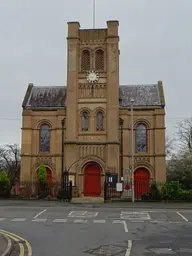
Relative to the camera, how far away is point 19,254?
11.8 metres

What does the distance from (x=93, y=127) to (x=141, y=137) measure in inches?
212

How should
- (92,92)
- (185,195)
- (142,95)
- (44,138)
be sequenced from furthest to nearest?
(142,95) < (44,138) < (92,92) < (185,195)

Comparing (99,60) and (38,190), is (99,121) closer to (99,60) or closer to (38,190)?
(99,60)

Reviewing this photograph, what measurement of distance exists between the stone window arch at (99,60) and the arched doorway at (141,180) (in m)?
11.3

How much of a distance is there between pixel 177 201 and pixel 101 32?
62.5ft

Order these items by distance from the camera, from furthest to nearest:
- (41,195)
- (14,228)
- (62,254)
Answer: (41,195) < (14,228) < (62,254)

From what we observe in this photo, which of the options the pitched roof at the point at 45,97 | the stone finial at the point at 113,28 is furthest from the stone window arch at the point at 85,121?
the stone finial at the point at 113,28

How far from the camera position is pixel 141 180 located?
1609 inches

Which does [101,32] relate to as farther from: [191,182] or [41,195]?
[191,182]

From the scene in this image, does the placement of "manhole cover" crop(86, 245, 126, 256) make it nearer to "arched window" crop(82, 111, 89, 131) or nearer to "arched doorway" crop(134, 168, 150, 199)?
"arched doorway" crop(134, 168, 150, 199)

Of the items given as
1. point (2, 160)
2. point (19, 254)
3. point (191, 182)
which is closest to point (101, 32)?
point (191, 182)

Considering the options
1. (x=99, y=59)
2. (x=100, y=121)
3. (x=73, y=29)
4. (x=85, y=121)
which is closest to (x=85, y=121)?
(x=85, y=121)

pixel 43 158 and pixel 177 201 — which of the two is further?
pixel 43 158

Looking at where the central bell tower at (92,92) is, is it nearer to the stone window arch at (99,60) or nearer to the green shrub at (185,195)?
the stone window arch at (99,60)
